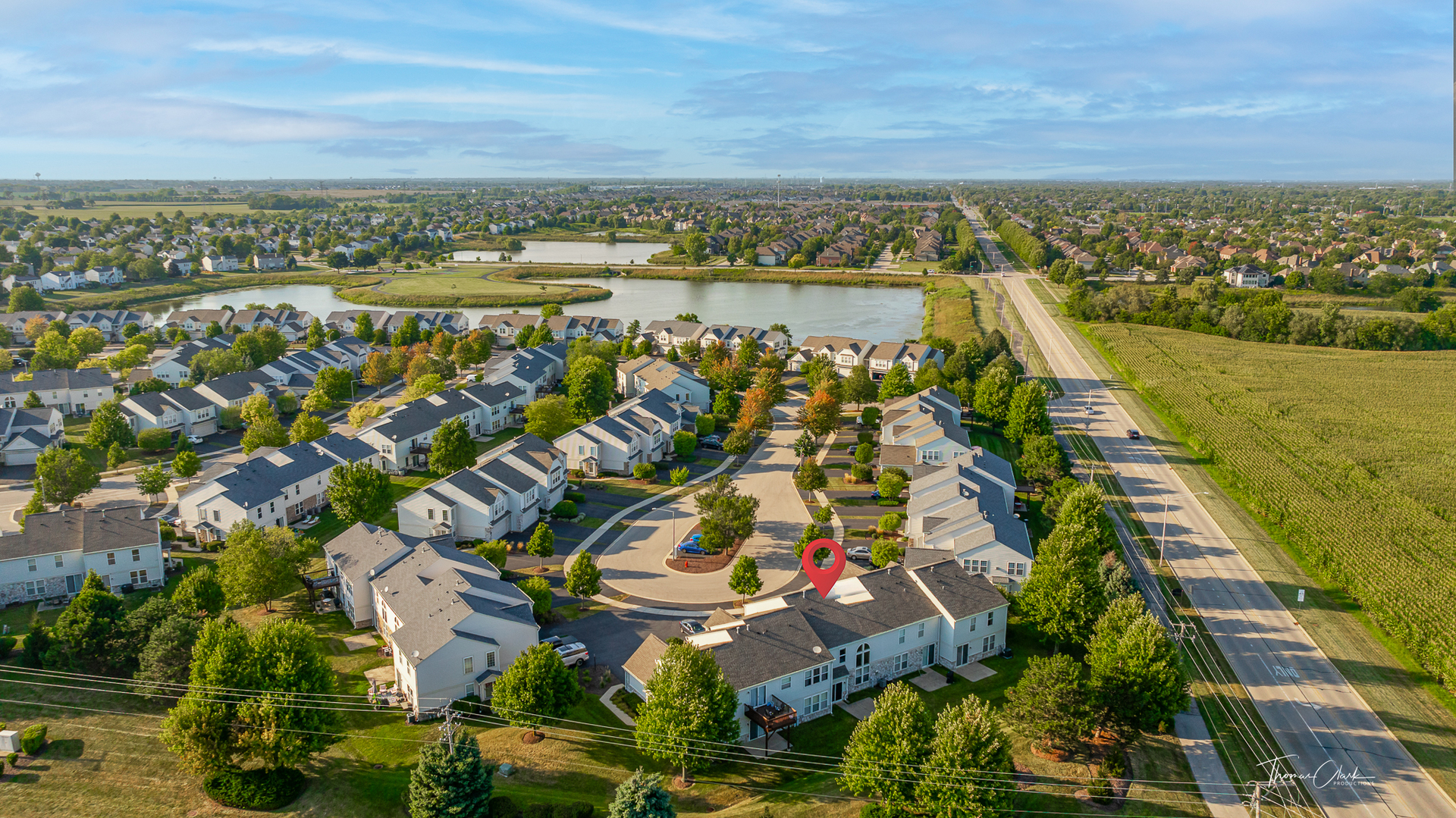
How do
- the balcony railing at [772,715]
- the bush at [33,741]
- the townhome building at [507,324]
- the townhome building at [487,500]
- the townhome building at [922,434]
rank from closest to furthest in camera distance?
the bush at [33,741] → the balcony railing at [772,715] → the townhome building at [487,500] → the townhome building at [922,434] → the townhome building at [507,324]

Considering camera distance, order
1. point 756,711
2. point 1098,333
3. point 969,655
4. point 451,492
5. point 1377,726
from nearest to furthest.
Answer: point 756,711 → point 1377,726 → point 969,655 → point 451,492 → point 1098,333

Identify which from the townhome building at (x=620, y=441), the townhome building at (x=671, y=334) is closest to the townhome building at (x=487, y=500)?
the townhome building at (x=620, y=441)

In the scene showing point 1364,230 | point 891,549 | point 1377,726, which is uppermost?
point 1364,230

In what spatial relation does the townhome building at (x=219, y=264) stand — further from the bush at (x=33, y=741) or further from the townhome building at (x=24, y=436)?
the bush at (x=33, y=741)

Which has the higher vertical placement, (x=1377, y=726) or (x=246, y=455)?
(x=246, y=455)

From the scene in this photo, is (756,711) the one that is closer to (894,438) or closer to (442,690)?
(442,690)

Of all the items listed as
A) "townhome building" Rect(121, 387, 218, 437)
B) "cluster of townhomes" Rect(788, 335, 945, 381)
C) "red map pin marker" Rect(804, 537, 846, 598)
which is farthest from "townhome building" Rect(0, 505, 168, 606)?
"cluster of townhomes" Rect(788, 335, 945, 381)

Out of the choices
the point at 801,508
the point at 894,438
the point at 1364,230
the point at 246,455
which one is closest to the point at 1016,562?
the point at 801,508
